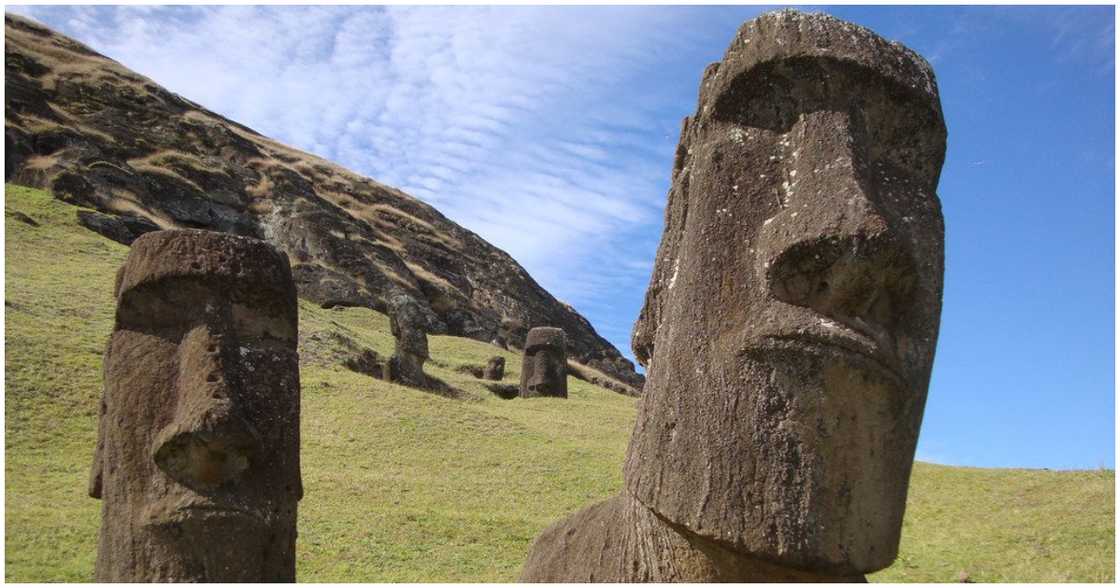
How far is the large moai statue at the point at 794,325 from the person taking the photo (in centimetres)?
391

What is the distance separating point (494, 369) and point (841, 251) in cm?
3693

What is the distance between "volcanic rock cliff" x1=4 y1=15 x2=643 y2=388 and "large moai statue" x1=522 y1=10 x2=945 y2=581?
144ft

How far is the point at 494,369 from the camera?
4059cm

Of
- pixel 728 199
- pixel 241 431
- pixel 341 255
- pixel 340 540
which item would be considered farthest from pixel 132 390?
pixel 341 255

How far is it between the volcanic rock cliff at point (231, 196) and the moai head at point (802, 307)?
43811 mm

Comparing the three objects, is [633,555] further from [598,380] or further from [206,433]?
[598,380]

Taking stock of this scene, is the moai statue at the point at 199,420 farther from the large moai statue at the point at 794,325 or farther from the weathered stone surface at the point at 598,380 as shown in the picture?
the weathered stone surface at the point at 598,380

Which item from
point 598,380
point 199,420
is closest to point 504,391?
point 598,380

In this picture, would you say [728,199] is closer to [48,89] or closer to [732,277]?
[732,277]

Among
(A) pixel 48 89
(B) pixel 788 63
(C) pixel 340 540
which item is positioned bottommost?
(C) pixel 340 540

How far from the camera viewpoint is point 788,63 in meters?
4.43

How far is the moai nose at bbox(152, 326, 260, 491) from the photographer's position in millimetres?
6309

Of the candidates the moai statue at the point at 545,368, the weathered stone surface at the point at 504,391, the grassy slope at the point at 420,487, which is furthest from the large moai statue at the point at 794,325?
the weathered stone surface at the point at 504,391

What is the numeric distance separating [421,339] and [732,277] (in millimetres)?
27785
